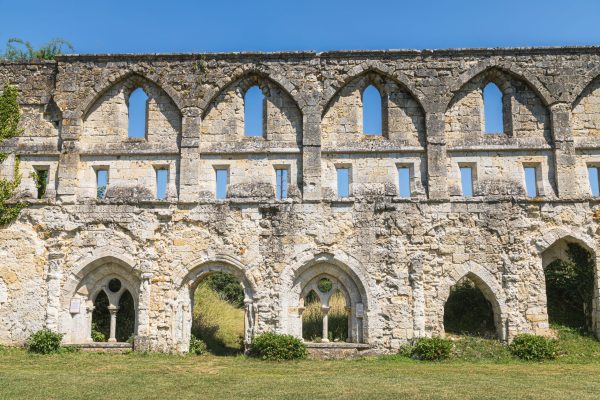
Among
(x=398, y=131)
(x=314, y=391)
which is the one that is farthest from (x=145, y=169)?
(x=314, y=391)

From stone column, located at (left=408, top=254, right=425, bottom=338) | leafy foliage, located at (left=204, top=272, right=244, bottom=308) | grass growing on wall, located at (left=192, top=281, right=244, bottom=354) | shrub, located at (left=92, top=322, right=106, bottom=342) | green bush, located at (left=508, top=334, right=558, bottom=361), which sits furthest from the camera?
leafy foliage, located at (left=204, top=272, right=244, bottom=308)

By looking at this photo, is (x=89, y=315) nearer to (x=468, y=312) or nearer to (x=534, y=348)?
(x=468, y=312)

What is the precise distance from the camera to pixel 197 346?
1658 centimetres

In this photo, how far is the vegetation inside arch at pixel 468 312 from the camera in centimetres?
1702

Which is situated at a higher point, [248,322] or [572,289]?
[572,289]

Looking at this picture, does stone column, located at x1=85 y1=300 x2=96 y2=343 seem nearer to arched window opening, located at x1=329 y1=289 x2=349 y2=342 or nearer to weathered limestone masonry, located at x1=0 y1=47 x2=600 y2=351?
weathered limestone masonry, located at x1=0 y1=47 x2=600 y2=351

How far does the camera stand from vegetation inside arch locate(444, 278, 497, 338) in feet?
55.8

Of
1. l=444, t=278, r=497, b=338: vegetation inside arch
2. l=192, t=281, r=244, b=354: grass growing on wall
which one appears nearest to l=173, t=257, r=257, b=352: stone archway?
l=192, t=281, r=244, b=354: grass growing on wall

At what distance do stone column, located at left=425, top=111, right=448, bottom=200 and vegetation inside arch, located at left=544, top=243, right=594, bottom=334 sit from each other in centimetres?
383

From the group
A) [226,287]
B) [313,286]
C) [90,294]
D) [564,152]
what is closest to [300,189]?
[313,286]

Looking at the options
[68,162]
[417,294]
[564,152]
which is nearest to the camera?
[417,294]

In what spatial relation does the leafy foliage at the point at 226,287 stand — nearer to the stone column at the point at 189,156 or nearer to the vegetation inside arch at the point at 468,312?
the stone column at the point at 189,156

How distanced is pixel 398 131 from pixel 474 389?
311 inches

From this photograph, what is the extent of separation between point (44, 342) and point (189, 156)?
608 cm
